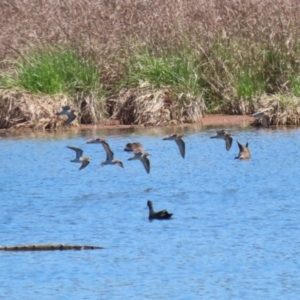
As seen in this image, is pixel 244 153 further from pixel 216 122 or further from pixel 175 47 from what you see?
pixel 175 47

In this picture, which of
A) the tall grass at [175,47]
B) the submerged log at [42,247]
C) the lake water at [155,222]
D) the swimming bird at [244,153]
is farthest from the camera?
the tall grass at [175,47]

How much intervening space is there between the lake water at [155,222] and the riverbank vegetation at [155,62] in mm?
730

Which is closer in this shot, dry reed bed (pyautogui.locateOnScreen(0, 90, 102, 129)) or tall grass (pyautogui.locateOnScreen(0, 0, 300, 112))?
dry reed bed (pyautogui.locateOnScreen(0, 90, 102, 129))

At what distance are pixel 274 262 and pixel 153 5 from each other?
12.8 meters

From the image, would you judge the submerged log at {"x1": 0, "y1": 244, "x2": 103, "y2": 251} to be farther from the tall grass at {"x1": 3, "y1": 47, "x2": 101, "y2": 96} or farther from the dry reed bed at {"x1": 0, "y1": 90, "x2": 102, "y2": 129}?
the tall grass at {"x1": 3, "y1": 47, "x2": 101, "y2": 96}

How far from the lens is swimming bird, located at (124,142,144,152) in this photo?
1861 centimetres

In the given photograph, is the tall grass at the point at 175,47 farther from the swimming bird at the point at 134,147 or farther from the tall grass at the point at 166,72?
the swimming bird at the point at 134,147

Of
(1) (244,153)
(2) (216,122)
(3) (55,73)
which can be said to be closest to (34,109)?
(3) (55,73)

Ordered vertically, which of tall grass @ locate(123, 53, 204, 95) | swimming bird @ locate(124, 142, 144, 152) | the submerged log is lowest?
the submerged log

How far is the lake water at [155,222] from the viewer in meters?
11.6

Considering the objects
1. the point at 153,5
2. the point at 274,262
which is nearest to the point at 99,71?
the point at 153,5

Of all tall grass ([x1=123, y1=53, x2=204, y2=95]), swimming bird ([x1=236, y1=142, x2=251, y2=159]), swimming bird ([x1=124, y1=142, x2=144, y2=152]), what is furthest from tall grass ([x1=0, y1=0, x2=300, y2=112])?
swimming bird ([x1=236, y1=142, x2=251, y2=159])

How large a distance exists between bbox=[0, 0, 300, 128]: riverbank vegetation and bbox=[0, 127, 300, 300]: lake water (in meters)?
0.73

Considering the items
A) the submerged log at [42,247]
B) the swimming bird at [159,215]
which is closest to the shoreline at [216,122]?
the swimming bird at [159,215]
